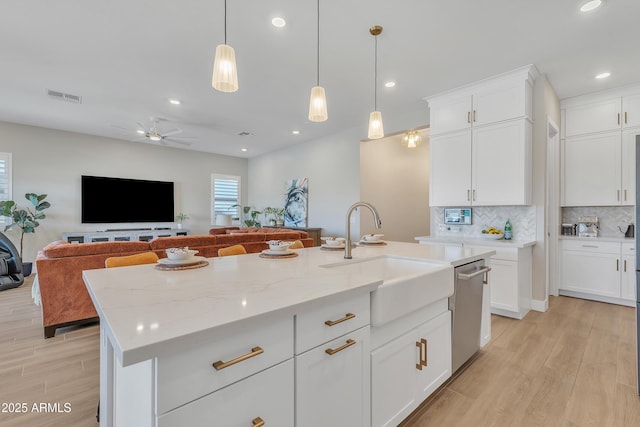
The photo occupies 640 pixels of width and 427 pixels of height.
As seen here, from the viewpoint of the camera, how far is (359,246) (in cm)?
266

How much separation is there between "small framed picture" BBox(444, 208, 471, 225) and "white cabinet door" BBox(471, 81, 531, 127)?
119 cm

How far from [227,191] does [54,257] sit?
18.0ft

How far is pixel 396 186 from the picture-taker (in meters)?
6.23

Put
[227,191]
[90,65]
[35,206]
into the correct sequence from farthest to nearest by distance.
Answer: [227,191]
[35,206]
[90,65]

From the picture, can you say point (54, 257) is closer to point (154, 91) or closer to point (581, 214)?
point (154, 91)

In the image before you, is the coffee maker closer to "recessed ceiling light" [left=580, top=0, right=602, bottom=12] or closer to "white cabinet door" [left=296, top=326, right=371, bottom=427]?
"recessed ceiling light" [left=580, top=0, right=602, bottom=12]

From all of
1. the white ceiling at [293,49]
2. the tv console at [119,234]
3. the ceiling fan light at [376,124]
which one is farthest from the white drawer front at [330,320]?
the tv console at [119,234]

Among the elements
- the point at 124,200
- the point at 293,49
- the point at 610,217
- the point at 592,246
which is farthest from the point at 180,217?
the point at 610,217

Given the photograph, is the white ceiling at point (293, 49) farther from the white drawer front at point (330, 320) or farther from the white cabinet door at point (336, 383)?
the white cabinet door at point (336, 383)

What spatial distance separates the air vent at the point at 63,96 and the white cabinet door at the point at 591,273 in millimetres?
7276

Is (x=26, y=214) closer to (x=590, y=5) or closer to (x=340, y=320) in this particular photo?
(x=340, y=320)

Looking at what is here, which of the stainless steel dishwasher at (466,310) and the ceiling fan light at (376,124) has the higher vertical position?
the ceiling fan light at (376,124)

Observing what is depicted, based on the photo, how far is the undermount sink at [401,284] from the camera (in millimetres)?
1324

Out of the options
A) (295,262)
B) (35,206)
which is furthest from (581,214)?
(35,206)
